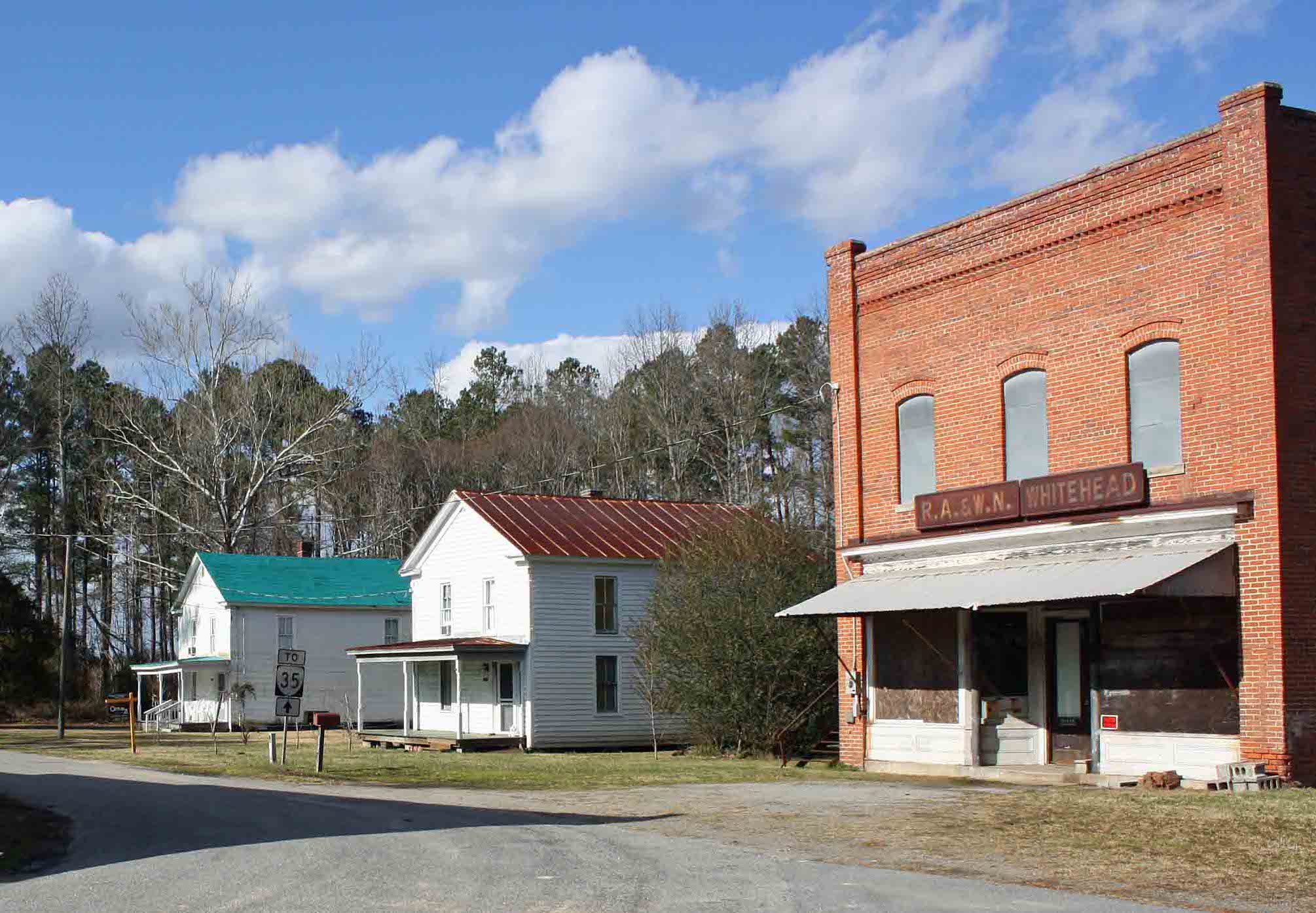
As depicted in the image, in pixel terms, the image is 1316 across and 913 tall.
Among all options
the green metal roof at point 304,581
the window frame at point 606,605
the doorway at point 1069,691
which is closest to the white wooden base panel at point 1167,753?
the doorway at point 1069,691

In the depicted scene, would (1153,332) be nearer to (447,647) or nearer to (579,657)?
(579,657)

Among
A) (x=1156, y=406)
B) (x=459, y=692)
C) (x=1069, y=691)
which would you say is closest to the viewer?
(x=1156, y=406)

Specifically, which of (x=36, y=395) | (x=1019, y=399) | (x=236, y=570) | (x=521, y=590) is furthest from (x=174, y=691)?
(x=1019, y=399)

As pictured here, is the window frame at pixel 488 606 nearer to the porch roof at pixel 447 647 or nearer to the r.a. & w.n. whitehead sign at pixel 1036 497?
the porch roof at pixel 447 647

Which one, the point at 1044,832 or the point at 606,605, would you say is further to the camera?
the point at 606,605

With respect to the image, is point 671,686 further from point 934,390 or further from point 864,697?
point 934,390

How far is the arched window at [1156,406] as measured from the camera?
817 inches

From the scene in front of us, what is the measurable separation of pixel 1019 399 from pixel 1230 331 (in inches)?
163

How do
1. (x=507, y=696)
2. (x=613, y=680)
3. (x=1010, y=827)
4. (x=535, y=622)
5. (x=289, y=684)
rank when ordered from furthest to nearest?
1. (x=507, y=696)
2. (x=613, y=680)
3. (x=535, y=622)
4. (x=289, y=684)
5. (x=1010, y=827)

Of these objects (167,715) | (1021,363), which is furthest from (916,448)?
(167,715)

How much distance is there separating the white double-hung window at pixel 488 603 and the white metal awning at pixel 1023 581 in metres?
16.5

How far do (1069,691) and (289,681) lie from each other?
14.1 meters

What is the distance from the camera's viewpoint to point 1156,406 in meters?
21.0

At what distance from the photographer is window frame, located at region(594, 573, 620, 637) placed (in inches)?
1558
